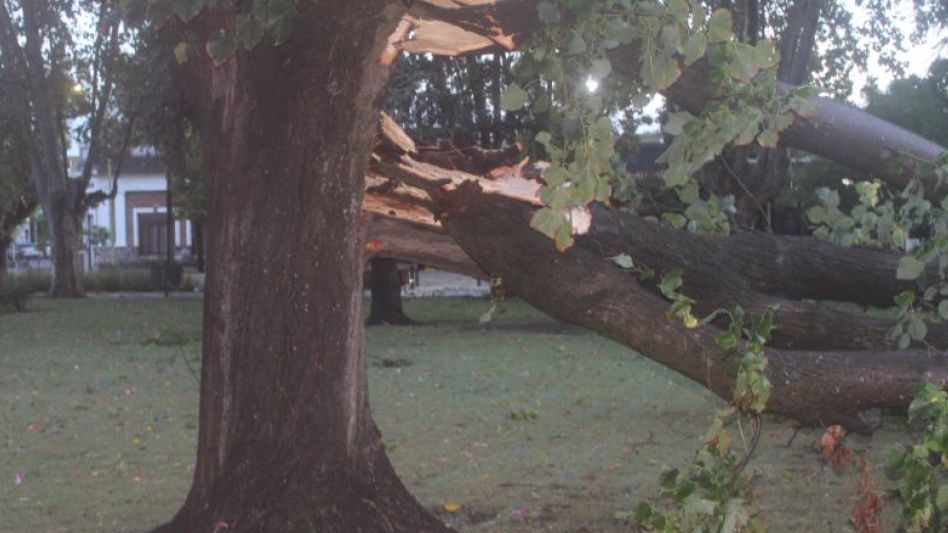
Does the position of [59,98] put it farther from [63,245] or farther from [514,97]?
[514,97]

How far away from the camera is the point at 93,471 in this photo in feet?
30.0

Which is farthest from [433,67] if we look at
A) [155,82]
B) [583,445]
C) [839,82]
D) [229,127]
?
[229,127]

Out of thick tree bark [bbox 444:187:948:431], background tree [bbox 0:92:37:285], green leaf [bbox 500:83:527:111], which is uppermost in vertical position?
background tree [bbox 0:92:37:285]

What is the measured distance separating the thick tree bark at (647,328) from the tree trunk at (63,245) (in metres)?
30.9

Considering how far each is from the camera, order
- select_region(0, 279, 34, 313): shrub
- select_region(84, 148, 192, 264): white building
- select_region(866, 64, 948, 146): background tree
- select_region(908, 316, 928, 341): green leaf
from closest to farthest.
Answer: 1. select_region(908, 316, 928, 341): green leaf
2. select_region(0, 279, 34, 313): shrub
3. select_region(866, 64, 948, 146): background tree
4. select_region(84, 148, 192, 264): white building

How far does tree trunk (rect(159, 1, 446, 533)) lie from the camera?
5344 mm

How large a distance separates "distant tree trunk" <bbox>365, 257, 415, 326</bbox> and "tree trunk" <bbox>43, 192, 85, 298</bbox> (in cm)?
1450

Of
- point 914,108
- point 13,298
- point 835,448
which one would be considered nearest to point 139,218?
point 13,298

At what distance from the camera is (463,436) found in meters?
10.6

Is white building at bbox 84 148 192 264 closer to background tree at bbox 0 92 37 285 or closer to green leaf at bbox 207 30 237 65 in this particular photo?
background tree at bbox 0 92 37 285

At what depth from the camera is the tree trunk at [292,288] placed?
17.5 feet

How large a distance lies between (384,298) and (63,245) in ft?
49.5

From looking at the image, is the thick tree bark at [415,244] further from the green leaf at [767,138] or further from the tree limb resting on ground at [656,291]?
the green leaf at [767,138]

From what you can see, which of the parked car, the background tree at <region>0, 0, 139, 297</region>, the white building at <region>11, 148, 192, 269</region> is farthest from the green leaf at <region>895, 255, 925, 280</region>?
the parked car
